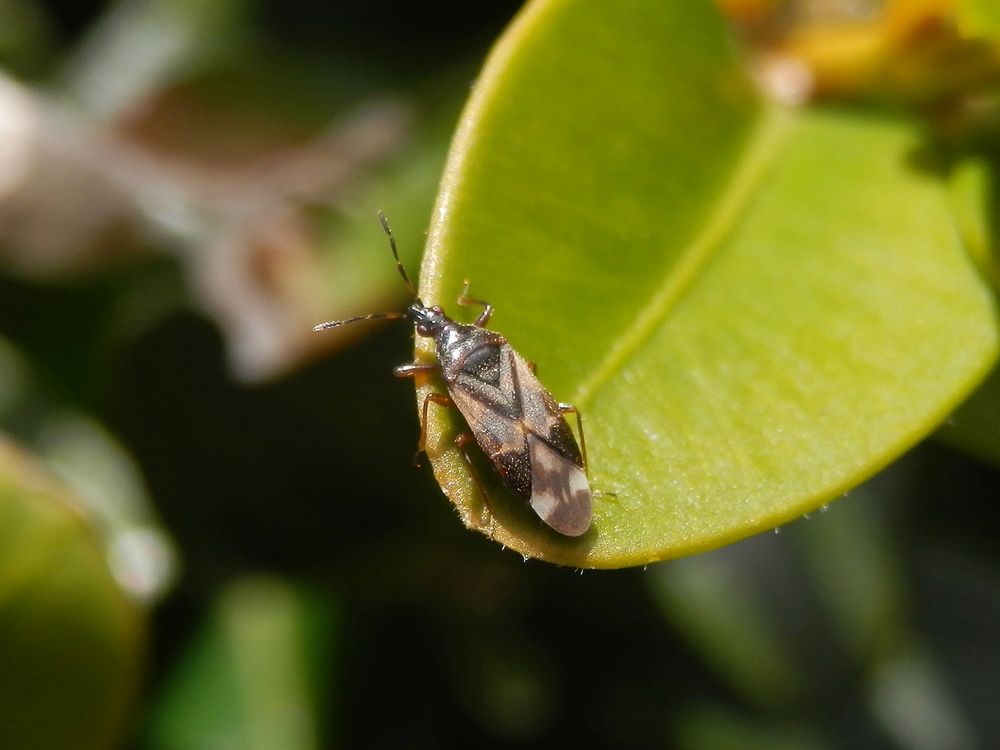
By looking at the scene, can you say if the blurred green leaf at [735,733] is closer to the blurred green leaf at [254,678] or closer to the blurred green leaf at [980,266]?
→ the blurred green leaf at [254,678]

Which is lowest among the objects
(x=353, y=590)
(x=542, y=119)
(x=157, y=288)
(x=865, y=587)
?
(x=865, y=587)

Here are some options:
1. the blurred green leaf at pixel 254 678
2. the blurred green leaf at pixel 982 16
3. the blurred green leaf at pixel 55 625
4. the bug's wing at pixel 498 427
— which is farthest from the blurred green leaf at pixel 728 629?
the blurred green leaf at pixel 982 16

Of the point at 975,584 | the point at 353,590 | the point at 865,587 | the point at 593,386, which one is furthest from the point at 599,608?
the point at 593,386

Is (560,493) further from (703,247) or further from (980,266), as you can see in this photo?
(980,266)

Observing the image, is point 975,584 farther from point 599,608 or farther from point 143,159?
point 143,159

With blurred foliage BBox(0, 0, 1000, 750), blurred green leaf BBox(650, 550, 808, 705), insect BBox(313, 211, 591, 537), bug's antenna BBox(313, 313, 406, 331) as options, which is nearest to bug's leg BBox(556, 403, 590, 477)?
insect BBox(313, 211, 591, 537)
